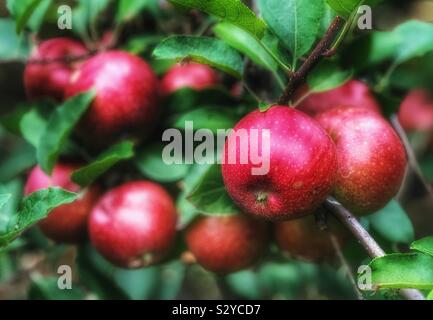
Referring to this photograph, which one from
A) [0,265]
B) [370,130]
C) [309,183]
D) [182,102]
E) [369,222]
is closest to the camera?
[309,183]

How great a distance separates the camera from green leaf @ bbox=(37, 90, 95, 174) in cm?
101

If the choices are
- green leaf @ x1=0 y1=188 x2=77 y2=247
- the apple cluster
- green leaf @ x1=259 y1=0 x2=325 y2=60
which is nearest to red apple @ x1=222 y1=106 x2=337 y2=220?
the apple cluster

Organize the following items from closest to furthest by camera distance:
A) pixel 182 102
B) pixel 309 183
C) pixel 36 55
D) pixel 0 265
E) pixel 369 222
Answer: pixel 309 183 < pixel 369 222 < pixel 182 102 < pixel 36 55 < pixel 0 265

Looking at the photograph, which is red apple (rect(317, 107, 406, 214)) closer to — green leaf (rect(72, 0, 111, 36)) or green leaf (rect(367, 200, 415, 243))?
green leaf (rect(367, 200, 415, 243))

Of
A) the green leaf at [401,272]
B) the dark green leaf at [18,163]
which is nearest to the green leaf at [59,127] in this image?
the dark green leaf at [18,163]

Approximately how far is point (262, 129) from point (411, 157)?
1.70 ft

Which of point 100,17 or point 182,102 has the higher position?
point 100,17

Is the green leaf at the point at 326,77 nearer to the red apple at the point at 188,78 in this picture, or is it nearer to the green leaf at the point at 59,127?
the red apple at the point at 188,78

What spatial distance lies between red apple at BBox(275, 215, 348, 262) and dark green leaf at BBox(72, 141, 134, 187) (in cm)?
29

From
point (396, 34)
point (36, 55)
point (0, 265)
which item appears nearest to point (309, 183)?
point (396, 34)

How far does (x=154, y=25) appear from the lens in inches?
55.4

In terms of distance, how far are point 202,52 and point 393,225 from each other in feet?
1.47

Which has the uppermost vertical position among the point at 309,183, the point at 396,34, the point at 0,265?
the point at 396,34
